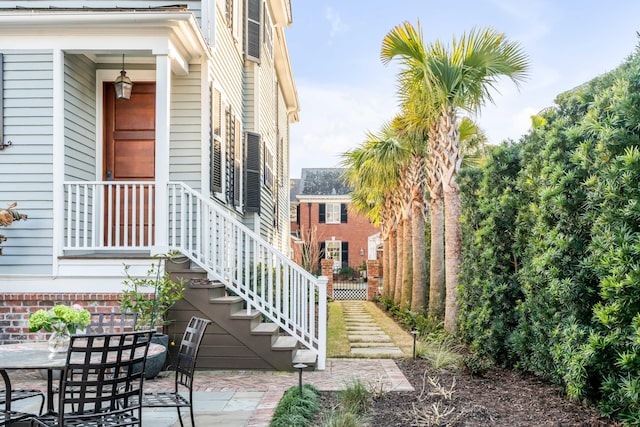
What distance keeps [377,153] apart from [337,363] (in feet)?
22.5

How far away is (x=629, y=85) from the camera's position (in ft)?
14.1

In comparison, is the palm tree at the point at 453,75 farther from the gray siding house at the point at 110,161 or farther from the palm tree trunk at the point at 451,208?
the gray siding house at the point at 110,161

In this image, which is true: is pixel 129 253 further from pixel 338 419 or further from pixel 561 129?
pixel 561 129

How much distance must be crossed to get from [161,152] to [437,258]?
6008mm

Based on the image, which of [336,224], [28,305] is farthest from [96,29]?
[336,224]

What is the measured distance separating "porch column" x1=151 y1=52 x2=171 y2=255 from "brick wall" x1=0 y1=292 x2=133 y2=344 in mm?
850

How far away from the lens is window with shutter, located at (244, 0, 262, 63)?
1191 cm

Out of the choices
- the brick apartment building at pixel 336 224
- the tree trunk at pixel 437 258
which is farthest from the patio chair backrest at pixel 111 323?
the brick apartment building at pixel 336 224

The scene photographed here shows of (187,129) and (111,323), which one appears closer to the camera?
(111,323)

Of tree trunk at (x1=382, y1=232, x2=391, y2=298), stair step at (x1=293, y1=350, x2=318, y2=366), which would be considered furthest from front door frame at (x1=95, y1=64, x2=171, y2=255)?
tree trunk at (x1=382, y1=232, x2=391, y2=298)

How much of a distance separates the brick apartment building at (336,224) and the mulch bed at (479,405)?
2908 centimetres

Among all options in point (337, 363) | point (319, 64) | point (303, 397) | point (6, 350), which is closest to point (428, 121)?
point (337, 363)

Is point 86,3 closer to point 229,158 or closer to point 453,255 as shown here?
point 229,158

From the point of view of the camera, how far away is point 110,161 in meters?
8.34
